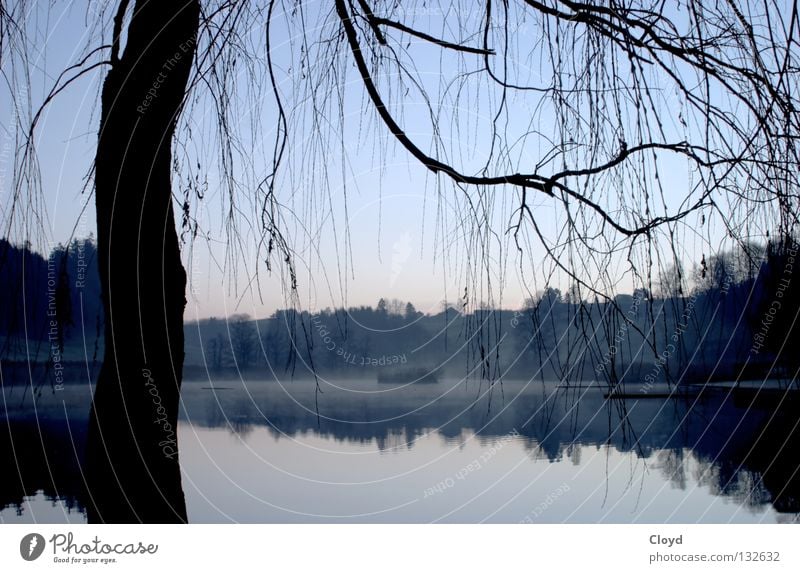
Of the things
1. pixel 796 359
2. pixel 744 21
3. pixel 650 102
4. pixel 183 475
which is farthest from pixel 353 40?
pixel 796 359

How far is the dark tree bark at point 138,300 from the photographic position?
5.49ft

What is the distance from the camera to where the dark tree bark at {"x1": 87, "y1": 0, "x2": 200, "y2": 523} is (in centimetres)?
167

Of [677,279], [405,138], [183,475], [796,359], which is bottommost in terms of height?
[183,475]

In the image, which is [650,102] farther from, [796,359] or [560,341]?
[796,359]

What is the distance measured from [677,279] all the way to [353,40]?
1.05 metres

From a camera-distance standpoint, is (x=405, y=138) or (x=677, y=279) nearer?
(x=677, y=279)

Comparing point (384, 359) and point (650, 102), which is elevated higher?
point (650, 102)

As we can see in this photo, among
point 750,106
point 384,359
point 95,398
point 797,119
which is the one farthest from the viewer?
point 384,359

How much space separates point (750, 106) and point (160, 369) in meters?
1.50

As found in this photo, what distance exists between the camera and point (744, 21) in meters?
1.43

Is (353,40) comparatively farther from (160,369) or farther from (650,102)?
(160,369)

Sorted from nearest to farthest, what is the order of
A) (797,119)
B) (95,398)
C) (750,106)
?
(797,119)
(750,106)
(95,398)

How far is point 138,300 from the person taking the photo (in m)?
1.69

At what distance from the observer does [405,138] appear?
1.85 meters
